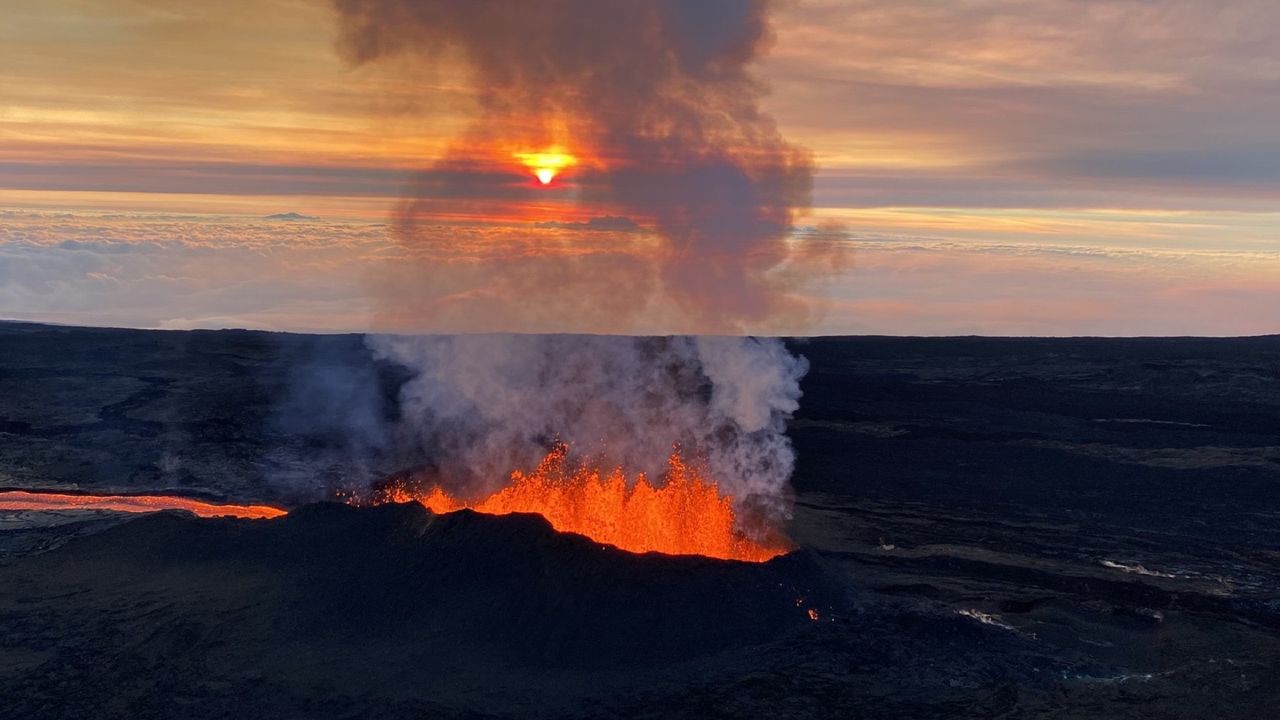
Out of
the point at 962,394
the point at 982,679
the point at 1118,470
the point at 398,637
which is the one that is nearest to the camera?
the point at 982,679

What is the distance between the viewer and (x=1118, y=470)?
116 ft

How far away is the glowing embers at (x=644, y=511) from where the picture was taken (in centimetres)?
2373

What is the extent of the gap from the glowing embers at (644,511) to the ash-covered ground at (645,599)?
2322mm

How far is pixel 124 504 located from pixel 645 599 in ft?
57.6

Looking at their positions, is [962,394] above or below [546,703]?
above

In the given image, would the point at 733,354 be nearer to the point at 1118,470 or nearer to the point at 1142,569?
the point at 1142,569

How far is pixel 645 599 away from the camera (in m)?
19.2

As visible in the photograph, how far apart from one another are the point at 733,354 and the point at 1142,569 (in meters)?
10.5

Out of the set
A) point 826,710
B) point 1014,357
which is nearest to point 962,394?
point 1014,357

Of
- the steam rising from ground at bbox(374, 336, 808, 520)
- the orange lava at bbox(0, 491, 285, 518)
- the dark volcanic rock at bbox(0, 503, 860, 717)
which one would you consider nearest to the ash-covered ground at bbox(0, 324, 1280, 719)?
the dark volcanic rock at bbox(0, 503, 860, 717)

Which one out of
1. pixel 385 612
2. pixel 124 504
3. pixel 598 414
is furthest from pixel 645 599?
pixel 124 504

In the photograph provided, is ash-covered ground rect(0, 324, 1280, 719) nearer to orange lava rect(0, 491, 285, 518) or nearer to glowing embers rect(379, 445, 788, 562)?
orange lava rect(0, 491, 285, 518)

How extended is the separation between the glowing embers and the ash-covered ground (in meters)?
2.32

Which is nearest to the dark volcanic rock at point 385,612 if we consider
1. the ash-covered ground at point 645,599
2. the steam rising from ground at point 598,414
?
the ash-covered ground at point 645,599
